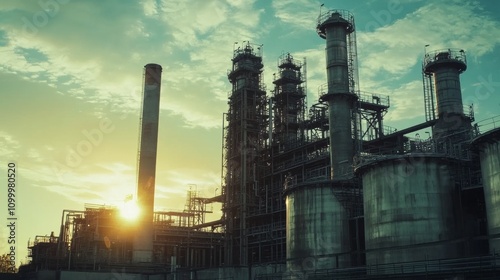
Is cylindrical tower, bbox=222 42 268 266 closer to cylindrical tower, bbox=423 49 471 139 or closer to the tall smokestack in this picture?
the tall smokestack

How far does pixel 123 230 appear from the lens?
2073 inches

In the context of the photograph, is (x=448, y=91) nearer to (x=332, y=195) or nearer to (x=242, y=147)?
(x=332, y=195)

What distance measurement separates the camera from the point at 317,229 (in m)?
37.3

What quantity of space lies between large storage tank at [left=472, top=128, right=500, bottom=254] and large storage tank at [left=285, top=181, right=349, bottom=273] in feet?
39.9

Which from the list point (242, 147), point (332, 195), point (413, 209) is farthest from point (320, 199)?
point (242, 147)

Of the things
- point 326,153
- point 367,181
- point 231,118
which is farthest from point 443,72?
point 231,118

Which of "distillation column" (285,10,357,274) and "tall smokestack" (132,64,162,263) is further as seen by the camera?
"tall smokestack" (132,64,162,263)

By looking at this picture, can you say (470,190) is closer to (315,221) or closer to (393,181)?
(393,181)

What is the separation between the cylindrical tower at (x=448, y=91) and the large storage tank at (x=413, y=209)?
474 inches

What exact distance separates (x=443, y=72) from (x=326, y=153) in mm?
12637

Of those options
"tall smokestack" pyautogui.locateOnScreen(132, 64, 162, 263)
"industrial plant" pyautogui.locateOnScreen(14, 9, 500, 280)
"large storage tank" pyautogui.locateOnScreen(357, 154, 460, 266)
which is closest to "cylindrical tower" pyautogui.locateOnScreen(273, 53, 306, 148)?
"industrial plant" pyautogui.locateOnScreen(14, 9, 500, 280)

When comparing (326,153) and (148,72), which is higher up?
(148,72)

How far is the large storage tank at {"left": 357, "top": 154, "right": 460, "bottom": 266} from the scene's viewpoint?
2877cm

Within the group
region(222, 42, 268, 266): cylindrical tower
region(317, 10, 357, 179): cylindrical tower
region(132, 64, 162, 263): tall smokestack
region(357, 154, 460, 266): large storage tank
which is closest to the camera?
region(357, 154, 460, 266): large storage tank
